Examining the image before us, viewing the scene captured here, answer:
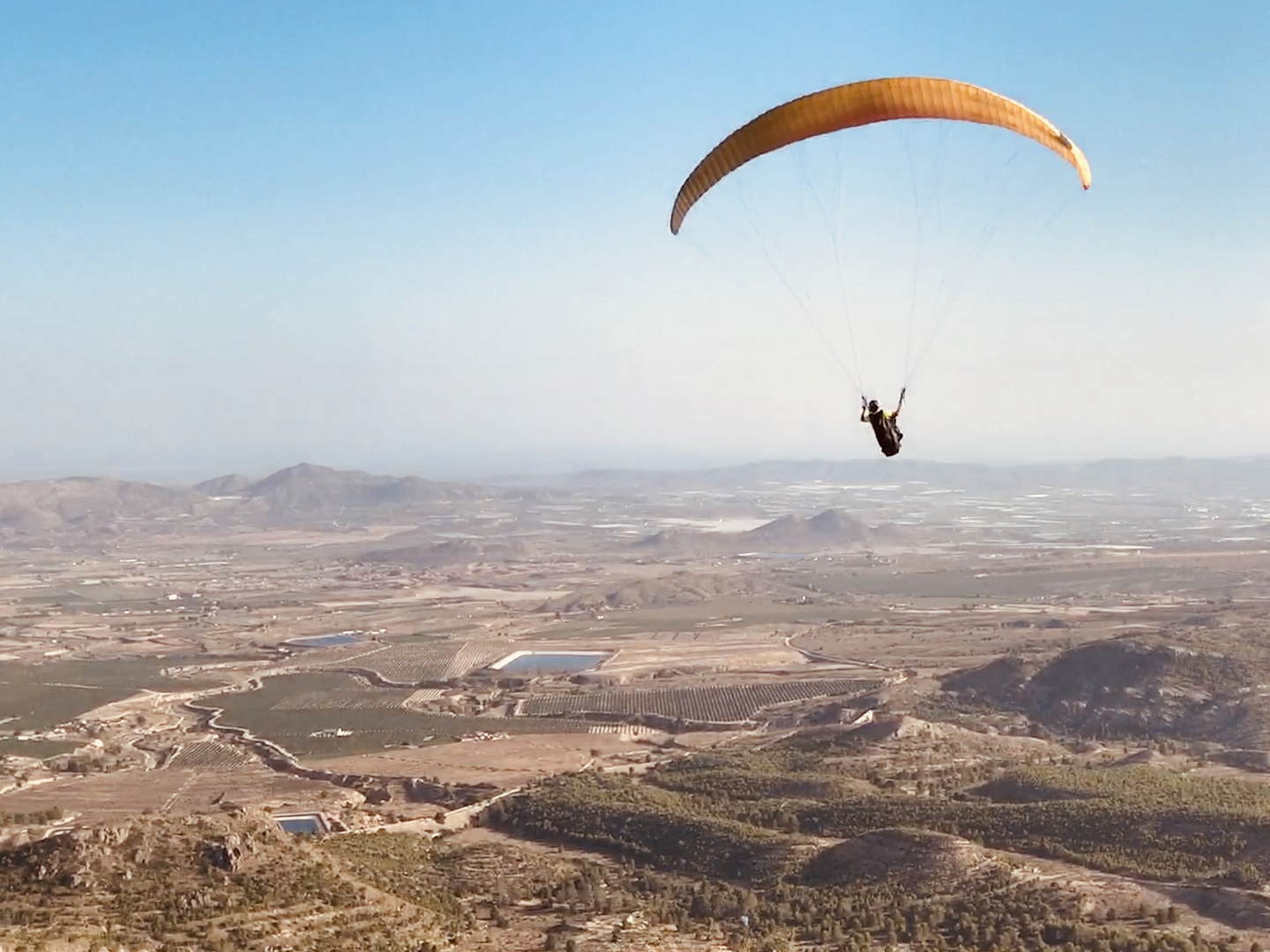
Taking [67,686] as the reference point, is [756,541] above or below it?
Answer: above

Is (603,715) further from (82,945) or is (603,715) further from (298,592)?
(298,592)

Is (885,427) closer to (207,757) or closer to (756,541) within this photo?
(207,757)

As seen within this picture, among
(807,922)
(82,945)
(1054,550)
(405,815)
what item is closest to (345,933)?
(82,945)

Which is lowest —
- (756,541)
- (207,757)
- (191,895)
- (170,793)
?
(207,757)

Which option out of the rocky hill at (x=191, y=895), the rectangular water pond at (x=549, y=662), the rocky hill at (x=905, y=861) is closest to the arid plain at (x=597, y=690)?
the rectangular water pond at (x=549, y=662)

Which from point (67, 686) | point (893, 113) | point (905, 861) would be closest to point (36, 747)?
point (67, 686)

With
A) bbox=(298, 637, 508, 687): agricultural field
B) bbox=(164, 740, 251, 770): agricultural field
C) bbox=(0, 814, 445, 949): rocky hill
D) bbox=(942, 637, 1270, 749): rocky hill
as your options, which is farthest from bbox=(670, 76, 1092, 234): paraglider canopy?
bbox=(298, 637, 508, 687): agricultural field
